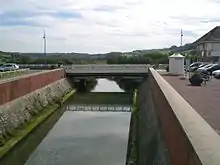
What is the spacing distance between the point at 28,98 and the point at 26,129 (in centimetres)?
595

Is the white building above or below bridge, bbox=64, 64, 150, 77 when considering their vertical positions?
above

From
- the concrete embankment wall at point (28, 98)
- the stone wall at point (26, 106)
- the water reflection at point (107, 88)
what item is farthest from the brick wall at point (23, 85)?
the water reflection at point (107, 88)

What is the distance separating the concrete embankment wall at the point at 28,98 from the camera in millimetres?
23234

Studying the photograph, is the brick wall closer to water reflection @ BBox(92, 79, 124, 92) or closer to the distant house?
water reflection @ BBox(92, 79, 124, 92)

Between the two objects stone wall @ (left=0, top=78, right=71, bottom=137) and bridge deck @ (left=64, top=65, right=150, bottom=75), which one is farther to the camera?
bridge deck @ (left=64, top=65, right=150, bottom=75)

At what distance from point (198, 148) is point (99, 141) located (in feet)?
54.1

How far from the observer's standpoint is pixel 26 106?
28188 millimetres

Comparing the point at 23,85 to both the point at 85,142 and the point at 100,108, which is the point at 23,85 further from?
the point at 100,108

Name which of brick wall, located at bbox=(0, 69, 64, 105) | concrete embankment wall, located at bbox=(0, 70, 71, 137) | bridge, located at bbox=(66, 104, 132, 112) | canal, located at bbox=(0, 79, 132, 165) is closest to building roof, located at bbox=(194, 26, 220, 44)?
concrete embankment wall, located at bbox=(0, 70, 71, 137)

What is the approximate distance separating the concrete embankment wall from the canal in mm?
1263

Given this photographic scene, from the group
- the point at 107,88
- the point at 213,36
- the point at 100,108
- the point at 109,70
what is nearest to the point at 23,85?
the point at 100,108

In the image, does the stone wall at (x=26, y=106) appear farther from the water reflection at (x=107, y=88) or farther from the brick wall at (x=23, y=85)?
the water reflection at (x=107, y=88)

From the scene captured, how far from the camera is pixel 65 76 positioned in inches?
2058

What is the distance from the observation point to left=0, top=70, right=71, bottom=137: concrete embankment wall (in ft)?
76.2
